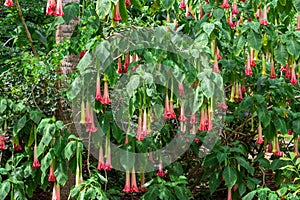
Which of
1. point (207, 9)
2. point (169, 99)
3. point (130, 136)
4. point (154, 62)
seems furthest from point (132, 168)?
point (207, 9)

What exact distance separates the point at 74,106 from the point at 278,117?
5.66 feet

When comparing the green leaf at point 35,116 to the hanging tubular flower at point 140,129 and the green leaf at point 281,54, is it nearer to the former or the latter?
the hanging tubular flower at point 140,129

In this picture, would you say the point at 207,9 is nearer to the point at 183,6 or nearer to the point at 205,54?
the point at 183,6

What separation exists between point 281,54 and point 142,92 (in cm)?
119

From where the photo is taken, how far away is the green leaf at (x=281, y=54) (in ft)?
12.3

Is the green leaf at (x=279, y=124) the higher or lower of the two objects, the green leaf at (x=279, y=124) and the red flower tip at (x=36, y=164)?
the higher

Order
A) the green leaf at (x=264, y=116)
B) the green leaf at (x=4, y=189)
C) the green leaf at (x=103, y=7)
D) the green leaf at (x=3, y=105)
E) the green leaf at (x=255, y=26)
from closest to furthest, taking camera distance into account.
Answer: the green leaf at (x=103, y=7), the green leaf at (x=255, y=26), the green leaf at (x=3, y=105), the green leaf at (x=4, y=189), the green leaf at (x=264, y=116)

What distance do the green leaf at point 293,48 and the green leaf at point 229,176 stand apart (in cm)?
113

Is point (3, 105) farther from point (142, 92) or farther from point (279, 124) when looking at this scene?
point (279, 124)

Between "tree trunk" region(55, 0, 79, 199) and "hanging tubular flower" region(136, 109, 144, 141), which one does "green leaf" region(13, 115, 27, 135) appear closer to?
"tree trunk" region(55, 0, 79, 199)

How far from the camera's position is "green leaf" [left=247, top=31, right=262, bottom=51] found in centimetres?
364

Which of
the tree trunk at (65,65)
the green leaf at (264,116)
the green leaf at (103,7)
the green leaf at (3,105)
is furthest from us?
the tree trunk at (65,65)

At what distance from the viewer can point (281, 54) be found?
3744 millimetres

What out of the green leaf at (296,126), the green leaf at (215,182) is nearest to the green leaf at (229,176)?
the green leaf at (215,182)
